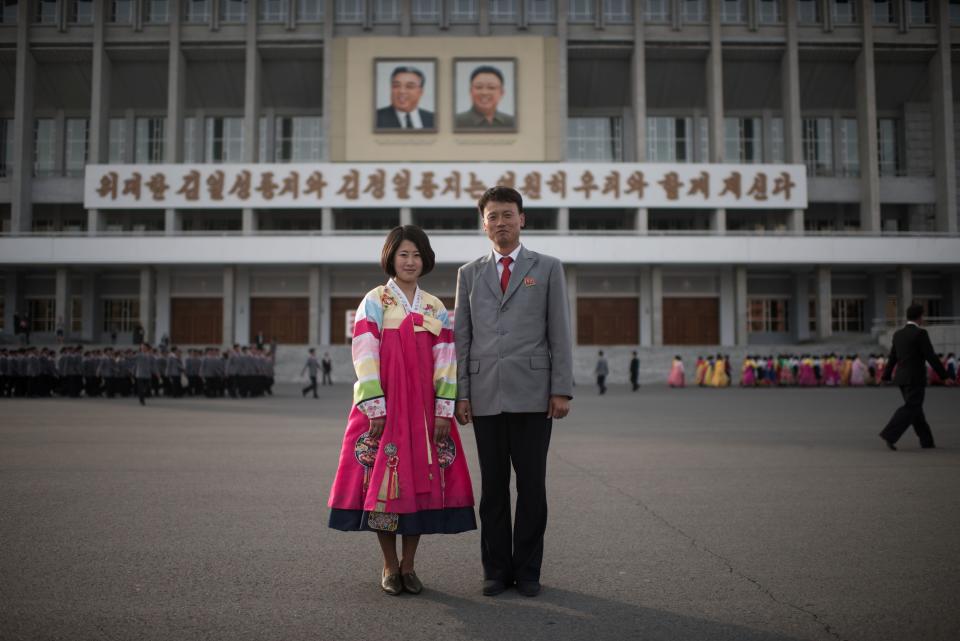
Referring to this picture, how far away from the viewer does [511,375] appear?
3.63 metres

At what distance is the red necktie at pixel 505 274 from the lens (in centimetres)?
379

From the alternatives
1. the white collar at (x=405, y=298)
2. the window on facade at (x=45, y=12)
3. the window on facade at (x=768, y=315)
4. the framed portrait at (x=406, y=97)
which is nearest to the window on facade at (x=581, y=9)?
the framed portrait at (x=406, y=97)

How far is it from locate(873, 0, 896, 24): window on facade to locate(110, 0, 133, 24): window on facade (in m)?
42.0

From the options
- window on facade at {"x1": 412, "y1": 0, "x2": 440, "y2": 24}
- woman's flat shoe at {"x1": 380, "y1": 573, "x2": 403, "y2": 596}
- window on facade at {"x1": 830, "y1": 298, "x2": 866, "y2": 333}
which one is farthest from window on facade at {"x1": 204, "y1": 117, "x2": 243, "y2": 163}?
woman's flat shoe at {"x1": 380, "y1": 573, "x2": 403, "y2": 596}

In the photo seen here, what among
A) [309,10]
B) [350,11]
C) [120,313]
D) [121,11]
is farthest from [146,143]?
[350,11]

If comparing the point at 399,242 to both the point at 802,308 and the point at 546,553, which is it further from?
the point at 802,308

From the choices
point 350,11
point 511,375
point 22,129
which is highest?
point 350,11

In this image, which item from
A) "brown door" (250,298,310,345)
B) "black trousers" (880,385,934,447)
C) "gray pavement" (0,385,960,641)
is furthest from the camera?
"brown door" (250,298,310,345)

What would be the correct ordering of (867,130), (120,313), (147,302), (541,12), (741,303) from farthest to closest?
(120,313)
(541,12)
(867,130)
(741,303)
(147,302)

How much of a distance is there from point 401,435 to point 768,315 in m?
40.7

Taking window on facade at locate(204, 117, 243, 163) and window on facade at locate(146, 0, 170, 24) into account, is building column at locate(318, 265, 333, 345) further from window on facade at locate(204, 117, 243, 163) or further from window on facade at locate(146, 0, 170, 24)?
window on facade at locate(146, 0, 170, 24)

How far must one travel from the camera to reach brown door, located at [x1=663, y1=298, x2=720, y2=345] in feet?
128

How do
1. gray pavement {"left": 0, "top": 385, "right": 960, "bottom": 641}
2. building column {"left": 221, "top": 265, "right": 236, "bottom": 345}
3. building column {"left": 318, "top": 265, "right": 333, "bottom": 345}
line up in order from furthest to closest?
building column {"left": 318, "top": 265, "right": 333, "bottom": 345} → building column {"left": 221, "top": 265, "right": 236, "bottom": 345} → gray pavement {"left": 0, "top": 385, "right": 960, "bottom": 641}

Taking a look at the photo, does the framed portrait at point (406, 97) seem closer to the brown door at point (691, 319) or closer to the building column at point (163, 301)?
the building column at point (163, 301)
